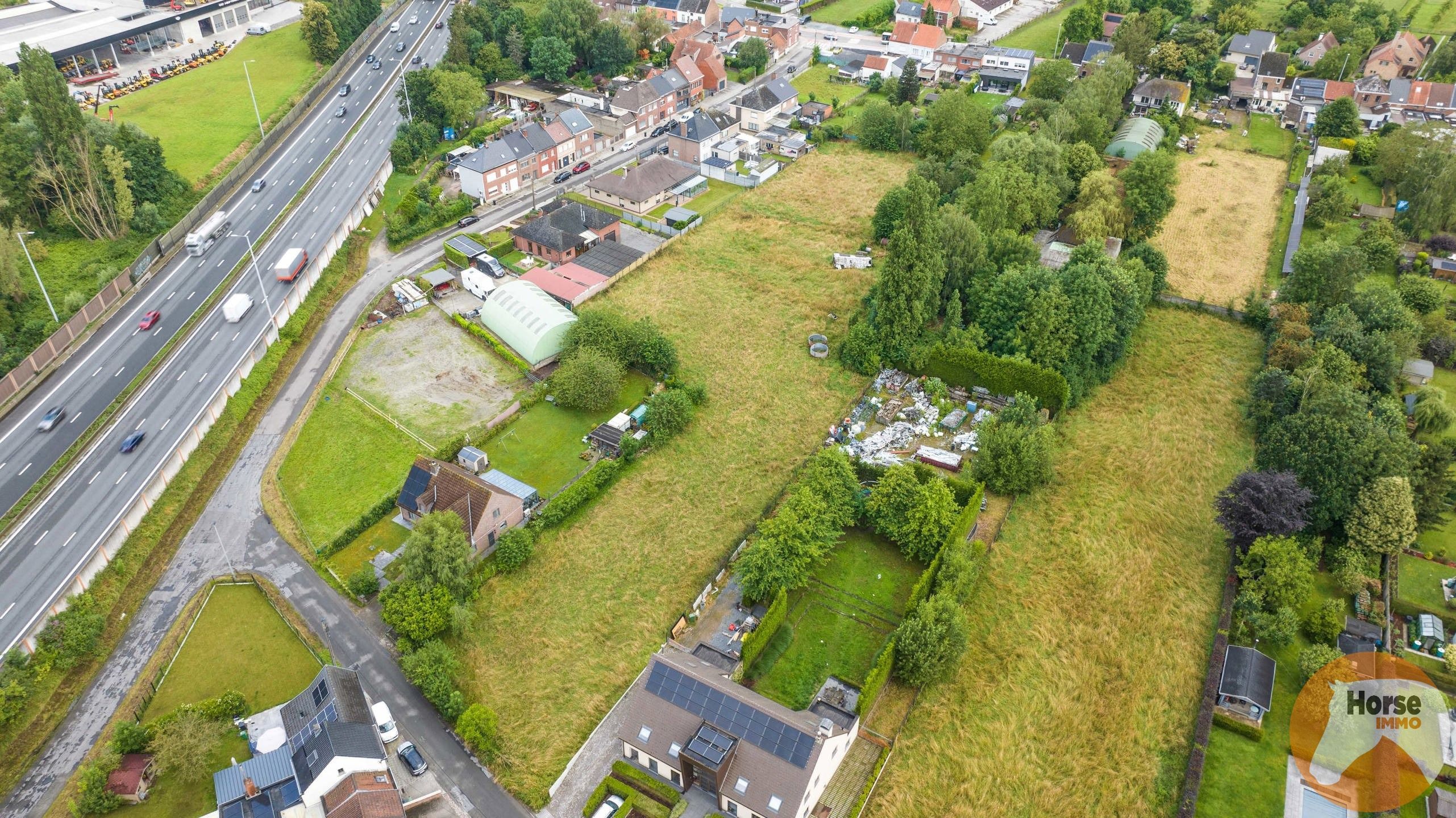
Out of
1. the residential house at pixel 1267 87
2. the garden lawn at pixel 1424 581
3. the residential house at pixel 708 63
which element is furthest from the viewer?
the residential house at pixel 708 63

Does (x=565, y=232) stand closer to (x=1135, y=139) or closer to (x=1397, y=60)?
(x=1135, y=139)

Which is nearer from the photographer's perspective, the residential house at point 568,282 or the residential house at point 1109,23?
the residential house at point 568,282

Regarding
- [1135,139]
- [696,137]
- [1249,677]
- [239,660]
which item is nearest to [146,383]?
[239,660]

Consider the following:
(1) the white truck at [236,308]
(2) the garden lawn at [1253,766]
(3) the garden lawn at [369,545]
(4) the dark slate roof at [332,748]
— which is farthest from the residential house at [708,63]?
(2) the garden lawn at [1253,766]

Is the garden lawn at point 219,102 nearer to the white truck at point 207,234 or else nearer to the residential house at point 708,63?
the white truck at point 207,234

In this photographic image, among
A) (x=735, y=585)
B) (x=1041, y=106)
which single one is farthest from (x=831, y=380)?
(x=1041, y=106)

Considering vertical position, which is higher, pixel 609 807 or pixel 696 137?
pixel 696 137

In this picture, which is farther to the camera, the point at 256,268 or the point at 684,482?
the point at 256,268
